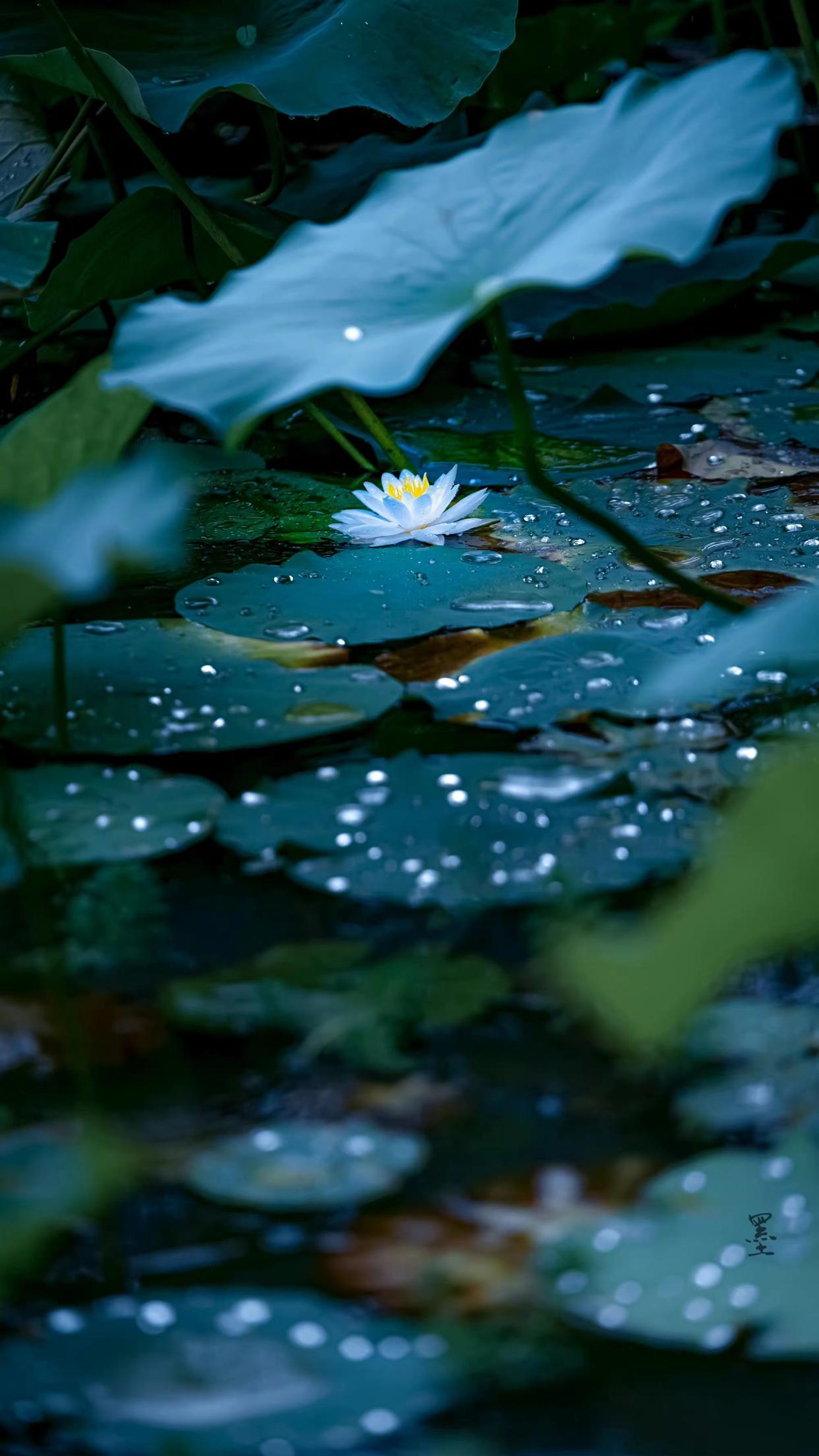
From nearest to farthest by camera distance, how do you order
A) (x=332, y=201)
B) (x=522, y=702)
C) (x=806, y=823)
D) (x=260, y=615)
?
(x=806, y=823) → (x=522, y=702) → (x=260, y=615) → (x=332, y=201)

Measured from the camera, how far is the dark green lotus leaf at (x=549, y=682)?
2.92ft

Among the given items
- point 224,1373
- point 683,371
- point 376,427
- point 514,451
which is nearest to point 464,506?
point 376,427

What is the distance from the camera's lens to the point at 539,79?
2.20 meters

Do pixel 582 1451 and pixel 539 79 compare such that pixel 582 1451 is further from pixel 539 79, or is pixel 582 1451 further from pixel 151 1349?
pixel 539 79

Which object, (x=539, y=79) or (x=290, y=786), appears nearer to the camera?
(x=290, y=786)

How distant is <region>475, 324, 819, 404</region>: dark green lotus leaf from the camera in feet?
5.45

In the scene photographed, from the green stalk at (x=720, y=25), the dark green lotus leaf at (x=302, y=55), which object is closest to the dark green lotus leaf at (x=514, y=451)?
the dark green lotus leaf at (x=302, y=55)

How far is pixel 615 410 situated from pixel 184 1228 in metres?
1.28

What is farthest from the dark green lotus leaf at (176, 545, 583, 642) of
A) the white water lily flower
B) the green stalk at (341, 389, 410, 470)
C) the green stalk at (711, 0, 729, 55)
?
the green stalk at (711, 0, 729, 55)

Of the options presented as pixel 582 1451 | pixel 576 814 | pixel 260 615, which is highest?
pixel 260 615

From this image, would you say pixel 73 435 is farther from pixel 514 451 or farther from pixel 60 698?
pixel 514 451

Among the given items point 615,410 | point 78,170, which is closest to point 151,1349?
point 615,410

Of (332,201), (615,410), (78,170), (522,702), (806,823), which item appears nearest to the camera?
(806,823)

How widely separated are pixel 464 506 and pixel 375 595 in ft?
0.65
